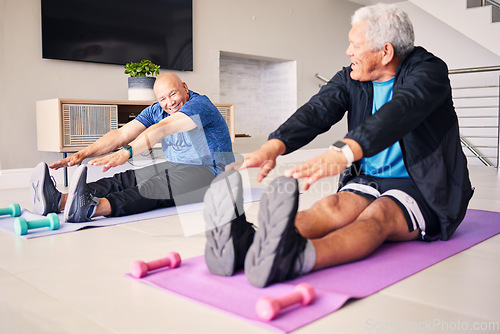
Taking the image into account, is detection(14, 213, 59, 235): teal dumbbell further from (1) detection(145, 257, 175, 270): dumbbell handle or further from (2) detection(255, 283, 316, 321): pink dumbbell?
(2) detection(255, 283, 316, 321): pink dumbbell

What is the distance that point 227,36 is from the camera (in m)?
5.55

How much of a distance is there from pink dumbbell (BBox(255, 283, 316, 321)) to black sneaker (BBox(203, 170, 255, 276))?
0.22 m

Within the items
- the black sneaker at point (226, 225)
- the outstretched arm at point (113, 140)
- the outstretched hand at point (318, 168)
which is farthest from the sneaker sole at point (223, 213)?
the outstretched arm at point (113, 140)

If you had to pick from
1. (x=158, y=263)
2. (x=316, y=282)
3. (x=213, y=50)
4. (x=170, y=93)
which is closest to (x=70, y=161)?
(x=170, y=93)

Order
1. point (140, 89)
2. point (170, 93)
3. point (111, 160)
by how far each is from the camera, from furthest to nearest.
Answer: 1. point (140, 89)
2. point (170, 93)
3. point (111, 160)

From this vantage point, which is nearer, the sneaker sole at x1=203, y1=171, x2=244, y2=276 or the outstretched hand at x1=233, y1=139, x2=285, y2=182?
the sneaker sole at x1=203, y1=171, x2=244, y2=276

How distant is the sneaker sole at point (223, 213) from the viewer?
1.21 meters

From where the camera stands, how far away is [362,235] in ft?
4.59

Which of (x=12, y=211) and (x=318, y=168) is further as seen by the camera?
(x=12, y=211)

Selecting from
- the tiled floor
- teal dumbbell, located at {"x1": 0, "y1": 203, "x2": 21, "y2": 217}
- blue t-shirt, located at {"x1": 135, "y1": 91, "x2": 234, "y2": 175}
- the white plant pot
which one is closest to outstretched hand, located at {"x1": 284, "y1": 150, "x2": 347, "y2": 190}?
the tiled floor

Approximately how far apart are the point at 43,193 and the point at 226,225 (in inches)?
56.5

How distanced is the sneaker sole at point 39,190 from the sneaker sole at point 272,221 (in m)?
1.44

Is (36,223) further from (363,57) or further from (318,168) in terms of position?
(363,57)

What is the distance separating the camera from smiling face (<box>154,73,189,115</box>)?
7.88 feet
